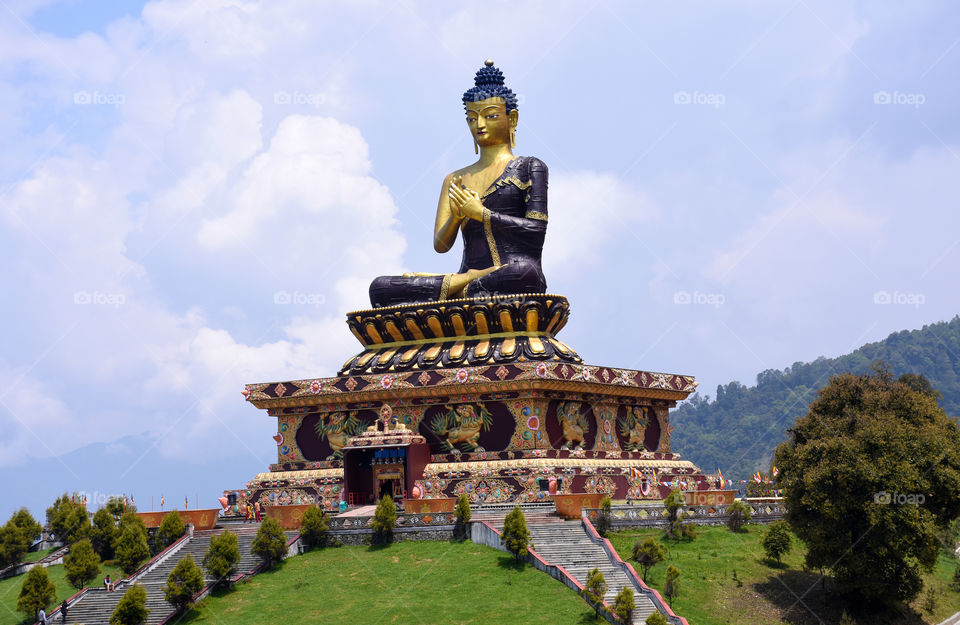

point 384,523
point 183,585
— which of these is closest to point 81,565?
point 183,585

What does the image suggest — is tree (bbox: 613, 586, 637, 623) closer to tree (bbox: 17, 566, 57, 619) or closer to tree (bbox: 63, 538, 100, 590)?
tree (bbox: 17, 566, 57, 619)

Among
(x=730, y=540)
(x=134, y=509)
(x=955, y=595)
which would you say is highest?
(x=134, y=509)

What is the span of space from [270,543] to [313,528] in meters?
1.45

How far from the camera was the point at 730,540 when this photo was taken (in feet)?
82.3

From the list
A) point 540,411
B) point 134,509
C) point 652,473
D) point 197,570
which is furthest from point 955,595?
point 134,509

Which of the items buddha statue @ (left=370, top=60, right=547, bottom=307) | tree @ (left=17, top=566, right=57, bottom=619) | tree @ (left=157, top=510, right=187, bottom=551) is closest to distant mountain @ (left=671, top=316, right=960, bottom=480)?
buddha statue @ (left=370, top=60, right=547, bottom=307)

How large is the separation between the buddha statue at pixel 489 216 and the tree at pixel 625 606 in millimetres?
13621

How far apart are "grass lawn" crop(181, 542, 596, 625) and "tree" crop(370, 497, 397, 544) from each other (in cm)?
54

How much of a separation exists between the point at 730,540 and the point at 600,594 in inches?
243

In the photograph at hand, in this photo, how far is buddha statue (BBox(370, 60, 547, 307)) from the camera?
32.8 metres

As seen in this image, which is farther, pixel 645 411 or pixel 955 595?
pixel 645 411

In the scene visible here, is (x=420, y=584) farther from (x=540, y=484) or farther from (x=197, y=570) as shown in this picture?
(x=540, y=484)

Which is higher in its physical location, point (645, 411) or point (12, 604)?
point (645, 411)

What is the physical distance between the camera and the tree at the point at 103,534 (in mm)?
26281
